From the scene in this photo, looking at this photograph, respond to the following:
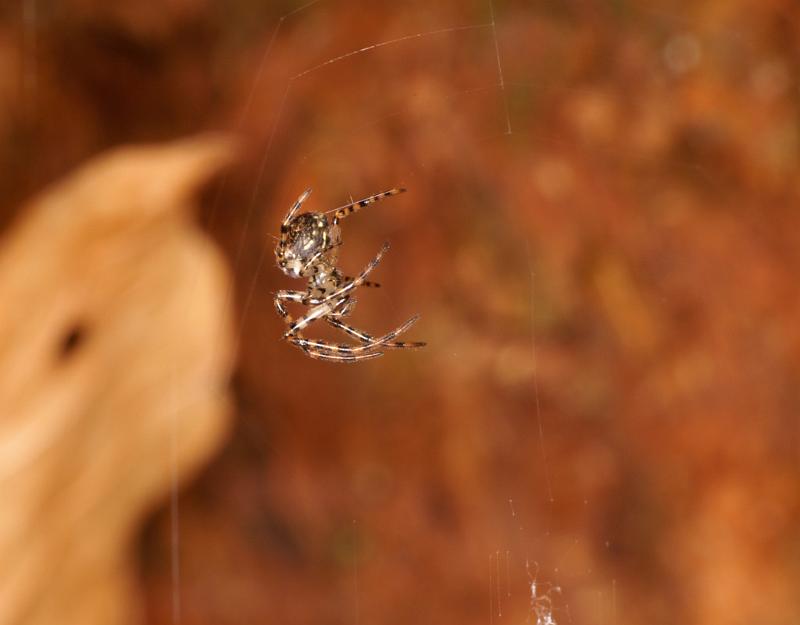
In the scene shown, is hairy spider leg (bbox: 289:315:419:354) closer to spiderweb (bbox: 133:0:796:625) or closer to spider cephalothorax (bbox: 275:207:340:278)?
spider cephalothorax (bbox: 275:207:340:278)

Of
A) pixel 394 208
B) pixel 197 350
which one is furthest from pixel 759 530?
pixel 197 350

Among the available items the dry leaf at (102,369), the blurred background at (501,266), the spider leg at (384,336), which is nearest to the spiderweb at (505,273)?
the blurred background at (501,266)

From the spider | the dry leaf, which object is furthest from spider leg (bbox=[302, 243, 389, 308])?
the dry leaf

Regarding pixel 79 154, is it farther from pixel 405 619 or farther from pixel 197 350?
pixel 405 619

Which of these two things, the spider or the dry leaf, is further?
the dry leaf

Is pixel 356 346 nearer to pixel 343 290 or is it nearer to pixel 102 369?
pixel 343 290

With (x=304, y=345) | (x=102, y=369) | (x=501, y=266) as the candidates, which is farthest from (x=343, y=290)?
(x=102, y=369)

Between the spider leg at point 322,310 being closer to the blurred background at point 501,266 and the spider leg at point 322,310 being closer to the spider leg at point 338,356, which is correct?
the spider leg at point 338,356
